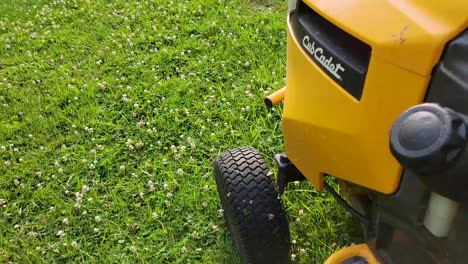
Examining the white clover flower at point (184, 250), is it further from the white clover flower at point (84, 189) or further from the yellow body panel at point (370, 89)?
the yellow body panel at point (370, 89)

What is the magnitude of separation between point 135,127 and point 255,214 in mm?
1327

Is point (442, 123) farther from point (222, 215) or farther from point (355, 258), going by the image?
point (222, 215)

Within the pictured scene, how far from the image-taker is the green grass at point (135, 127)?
2.44 meters

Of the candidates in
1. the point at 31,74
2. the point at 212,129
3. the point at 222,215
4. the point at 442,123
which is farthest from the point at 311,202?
the point at 31,74

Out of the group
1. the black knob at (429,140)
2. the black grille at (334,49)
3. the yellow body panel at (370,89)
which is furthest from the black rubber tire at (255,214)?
the black knob at (429,140)

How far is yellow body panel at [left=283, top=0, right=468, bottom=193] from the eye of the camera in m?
1.08

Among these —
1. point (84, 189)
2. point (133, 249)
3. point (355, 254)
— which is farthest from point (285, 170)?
point (84, 189)

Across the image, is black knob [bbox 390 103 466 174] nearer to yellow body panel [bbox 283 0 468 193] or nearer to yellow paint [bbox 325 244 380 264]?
yellow body panel [bbox 283 0 468 193]

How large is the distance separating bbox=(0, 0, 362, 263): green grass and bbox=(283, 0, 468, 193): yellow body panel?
90cm

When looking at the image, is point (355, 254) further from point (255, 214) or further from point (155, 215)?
point (155, 215)

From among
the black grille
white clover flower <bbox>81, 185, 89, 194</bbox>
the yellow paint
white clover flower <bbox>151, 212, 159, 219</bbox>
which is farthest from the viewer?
white clover flower <bbox>81, 185, 89, 194</bbox>

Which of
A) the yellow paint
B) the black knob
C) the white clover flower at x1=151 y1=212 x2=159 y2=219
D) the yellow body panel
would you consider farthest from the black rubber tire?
the black knob

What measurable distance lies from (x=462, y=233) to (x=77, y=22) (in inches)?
141

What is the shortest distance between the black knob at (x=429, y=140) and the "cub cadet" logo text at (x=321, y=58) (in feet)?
1.28
